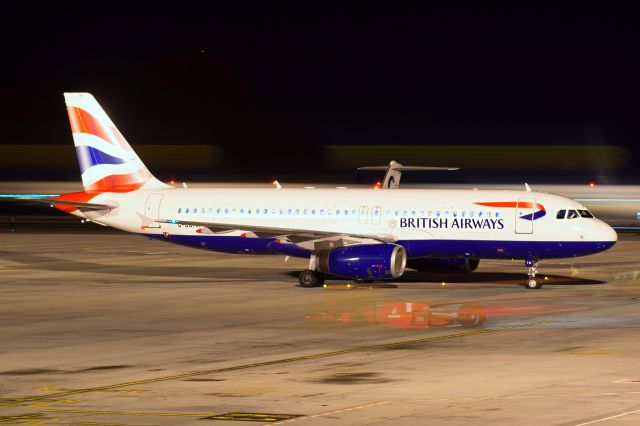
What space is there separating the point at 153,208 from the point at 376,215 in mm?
9201

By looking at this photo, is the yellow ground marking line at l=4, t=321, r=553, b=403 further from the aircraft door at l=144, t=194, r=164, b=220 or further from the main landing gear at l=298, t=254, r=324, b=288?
the aircraft door at l=144, t=194, r=164, b=220

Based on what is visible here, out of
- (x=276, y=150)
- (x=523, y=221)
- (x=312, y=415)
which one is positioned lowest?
(x=312, y=415)

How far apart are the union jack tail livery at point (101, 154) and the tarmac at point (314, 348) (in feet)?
12.7

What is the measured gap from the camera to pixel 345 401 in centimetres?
2156

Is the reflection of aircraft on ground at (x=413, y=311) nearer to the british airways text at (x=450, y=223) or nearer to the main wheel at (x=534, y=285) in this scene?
the main wheel at (x=534, y=285)

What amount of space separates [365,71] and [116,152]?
415 ft

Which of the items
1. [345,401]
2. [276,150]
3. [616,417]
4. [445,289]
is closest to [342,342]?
[345,401]

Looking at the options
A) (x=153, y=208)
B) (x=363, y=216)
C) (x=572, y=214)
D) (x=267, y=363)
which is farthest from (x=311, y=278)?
(x=267, y=363)

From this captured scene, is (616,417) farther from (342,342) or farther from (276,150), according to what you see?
(276,150)

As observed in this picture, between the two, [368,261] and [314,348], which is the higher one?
[368,261]

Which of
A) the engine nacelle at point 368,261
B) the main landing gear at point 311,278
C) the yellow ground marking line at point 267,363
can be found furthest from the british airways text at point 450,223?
the yellow ground marking line at point 267,363

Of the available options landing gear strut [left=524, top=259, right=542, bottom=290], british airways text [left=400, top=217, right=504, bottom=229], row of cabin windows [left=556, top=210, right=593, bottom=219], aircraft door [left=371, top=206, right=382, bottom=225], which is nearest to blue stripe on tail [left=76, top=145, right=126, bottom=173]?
aircraft door [left=371, top=206, right=382, bottom=225]

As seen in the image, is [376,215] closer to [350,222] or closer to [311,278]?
[350,222]

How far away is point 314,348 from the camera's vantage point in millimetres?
28641
